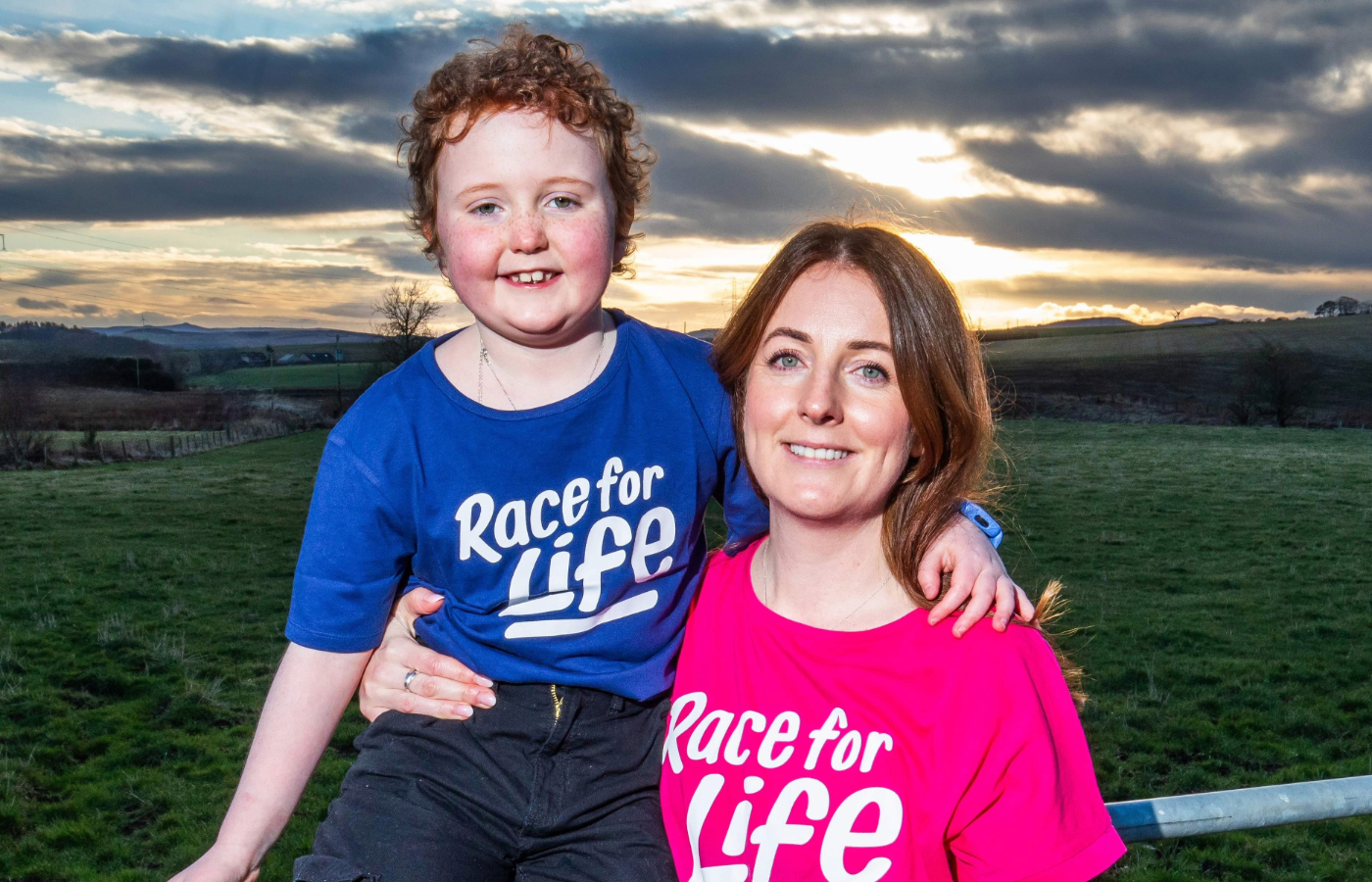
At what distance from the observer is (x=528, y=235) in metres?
2.22

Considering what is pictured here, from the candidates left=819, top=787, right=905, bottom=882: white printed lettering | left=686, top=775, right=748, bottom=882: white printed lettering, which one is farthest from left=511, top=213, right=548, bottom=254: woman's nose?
left=819, top=787, right=905, bottom=882: white printed lettering

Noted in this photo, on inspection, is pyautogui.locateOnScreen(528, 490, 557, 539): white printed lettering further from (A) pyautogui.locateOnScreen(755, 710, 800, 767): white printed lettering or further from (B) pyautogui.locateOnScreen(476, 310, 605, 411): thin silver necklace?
(A) pyautogui.locateOnScreen(755, 710, 800, 767): white printed lettering

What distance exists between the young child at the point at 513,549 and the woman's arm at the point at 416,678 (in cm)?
3

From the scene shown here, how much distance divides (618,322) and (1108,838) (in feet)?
5.17

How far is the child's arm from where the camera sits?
84.7 inches

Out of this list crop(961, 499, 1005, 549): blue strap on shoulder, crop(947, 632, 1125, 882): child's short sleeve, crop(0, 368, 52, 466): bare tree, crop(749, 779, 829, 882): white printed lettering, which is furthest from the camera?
crop(0, 368, 52, 466): bare tree

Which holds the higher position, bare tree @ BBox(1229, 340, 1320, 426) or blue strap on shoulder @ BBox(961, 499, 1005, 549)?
blue strap on shoulder @ BBox(961, 499, 1005, 549)

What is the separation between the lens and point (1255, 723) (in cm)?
1177

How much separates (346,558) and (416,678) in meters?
0.31

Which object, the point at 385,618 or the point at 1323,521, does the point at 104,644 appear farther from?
the point at 1323,521

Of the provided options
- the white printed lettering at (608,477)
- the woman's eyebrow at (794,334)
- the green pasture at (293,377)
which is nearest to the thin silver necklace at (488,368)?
the white printed lettering at (608,477)

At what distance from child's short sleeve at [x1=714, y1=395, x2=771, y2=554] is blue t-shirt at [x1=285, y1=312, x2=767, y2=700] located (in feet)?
0.57

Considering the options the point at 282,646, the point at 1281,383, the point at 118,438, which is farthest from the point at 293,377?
the point at 1281,383

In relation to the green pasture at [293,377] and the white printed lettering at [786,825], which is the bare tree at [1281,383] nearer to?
the green pasture at [293,377]
